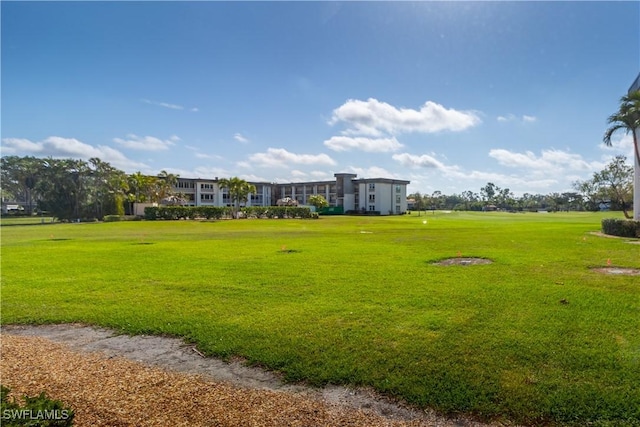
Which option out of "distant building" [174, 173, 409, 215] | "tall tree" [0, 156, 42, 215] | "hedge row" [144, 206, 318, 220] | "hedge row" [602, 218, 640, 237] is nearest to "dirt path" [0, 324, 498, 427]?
"hedge row" [602, 218, 640, 237]

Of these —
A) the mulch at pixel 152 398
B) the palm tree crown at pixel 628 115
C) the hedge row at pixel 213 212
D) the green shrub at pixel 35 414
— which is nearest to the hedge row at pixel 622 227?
the palm tree crown at pixel 628 115

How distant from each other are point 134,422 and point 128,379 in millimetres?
1152

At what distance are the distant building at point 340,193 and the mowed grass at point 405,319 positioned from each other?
87.0 m

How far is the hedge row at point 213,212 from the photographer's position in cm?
5925

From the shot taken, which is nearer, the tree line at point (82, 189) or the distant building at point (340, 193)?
the tree line at point (82, 189)

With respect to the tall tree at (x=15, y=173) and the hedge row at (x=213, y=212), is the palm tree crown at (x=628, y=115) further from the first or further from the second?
the tall tree at (x=15, y=173)

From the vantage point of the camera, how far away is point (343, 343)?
602 centimetres

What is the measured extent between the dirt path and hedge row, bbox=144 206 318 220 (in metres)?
56.6

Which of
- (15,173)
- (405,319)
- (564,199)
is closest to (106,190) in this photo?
(15,173)

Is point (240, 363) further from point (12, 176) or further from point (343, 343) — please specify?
point (12, 176)

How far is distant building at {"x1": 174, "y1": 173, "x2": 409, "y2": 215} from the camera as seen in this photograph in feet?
323

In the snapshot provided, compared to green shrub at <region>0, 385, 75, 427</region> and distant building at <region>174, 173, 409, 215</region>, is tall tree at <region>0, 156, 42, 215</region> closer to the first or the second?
distant building at <region>174, 173, 409, 215</region>

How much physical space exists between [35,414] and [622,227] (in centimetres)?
3016

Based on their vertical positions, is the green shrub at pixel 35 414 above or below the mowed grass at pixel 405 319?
above
